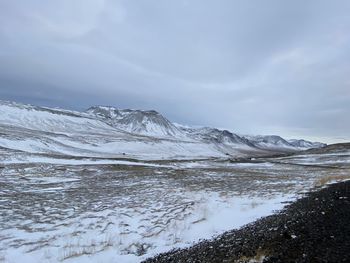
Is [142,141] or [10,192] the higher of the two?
[142,141]

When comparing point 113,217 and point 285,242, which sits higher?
point 285,242

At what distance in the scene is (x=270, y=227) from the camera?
14367mm

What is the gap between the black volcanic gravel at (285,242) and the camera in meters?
9.89

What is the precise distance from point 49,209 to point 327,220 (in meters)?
14.3

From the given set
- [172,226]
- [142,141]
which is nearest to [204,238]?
[172,226]

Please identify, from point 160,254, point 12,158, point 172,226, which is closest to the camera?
point 160,254

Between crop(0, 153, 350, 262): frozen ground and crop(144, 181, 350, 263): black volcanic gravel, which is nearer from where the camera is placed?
crop(144, 181, 350, 263): black volcanic gravel

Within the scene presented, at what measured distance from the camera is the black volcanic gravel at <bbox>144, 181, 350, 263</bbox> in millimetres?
9891

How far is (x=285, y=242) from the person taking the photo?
11.2 metres

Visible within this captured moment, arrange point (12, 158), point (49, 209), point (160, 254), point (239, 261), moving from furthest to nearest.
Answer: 1. point (12, 158)
2. point (49, 209)
3. point (160, 254)
4. point (239, 261)

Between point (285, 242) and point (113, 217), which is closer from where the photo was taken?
point (285, 242)

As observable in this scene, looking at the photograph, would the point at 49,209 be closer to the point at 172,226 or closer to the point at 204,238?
the point at 172,226

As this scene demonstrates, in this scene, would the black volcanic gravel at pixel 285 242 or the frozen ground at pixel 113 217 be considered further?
the frozen ground at pixel 113 217

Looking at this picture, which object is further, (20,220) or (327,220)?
(20,220)
